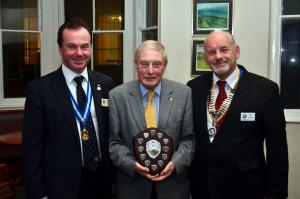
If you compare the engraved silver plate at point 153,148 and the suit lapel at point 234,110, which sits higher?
the suit lapel at point 234,110

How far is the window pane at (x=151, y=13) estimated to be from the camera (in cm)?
421

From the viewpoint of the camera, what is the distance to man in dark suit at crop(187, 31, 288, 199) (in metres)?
2.06

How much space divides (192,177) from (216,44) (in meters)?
0.80

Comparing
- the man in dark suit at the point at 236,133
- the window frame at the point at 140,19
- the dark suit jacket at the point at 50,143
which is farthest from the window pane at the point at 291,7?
the dark suit jacket at the point at 50,143

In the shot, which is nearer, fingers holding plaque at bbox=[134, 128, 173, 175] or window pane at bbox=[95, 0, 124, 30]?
fingers holding plaque at bbox=[134, 128, 173, 175]

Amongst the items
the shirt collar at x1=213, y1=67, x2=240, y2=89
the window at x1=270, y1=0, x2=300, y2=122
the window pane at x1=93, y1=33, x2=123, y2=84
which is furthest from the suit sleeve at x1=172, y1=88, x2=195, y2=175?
the window pane at x1=93, y1=33, x2=123, y2=84

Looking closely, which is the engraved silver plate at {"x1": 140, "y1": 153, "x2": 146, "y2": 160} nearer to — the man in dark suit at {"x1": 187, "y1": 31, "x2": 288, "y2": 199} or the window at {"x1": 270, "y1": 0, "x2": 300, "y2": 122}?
the man in dark suit at {"x1": 187, "y1": 31, "x2": 288, "y2": 199}

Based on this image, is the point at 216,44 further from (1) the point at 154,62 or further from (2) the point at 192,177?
(2) the point at 192,177

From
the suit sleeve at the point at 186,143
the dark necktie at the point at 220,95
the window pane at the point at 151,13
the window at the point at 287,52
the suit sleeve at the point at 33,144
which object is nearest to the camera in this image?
the suit sleeve at the point at 33,144

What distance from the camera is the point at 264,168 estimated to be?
2152 mm

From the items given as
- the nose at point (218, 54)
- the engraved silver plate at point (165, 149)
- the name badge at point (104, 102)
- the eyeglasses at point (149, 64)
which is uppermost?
the nose at point (218, 54)

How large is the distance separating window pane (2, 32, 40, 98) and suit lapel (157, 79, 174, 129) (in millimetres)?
3344

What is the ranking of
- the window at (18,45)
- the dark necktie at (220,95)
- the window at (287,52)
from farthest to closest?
the window at (18,45), the window at (287,52), the dark necktie at (220,95)

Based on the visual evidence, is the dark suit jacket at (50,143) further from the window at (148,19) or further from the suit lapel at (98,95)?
the window at (148,19)
